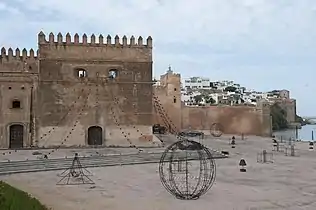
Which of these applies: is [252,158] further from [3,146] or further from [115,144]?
[3,146]

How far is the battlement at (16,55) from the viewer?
1035 inches

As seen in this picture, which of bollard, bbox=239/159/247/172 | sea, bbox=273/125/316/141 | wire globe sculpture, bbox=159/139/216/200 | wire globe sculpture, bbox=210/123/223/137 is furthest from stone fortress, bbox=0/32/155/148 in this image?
sea, bbox=273/125/316/141

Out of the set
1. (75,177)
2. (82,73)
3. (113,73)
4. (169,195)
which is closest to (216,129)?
(113,73)

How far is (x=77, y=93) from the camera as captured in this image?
26781 mm

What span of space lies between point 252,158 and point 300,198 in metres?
10.1

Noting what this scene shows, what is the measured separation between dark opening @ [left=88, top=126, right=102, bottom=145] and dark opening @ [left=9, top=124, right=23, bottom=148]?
3.77m

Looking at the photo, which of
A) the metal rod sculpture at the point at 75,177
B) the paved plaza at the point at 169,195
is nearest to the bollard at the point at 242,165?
the paved plaza at the point at 169,195

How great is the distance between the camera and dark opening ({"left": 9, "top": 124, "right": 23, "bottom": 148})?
26375 millimetres

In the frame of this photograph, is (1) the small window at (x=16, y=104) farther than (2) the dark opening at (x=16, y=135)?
Yes

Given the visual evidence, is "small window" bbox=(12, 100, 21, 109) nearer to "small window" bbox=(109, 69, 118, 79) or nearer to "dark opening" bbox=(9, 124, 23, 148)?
"dark opening" bbox=(9, 124, 23, 148)

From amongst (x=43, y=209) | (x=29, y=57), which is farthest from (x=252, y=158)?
(x=43, y=209)

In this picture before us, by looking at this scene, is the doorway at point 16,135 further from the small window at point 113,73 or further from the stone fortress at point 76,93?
the small window at point 113,73

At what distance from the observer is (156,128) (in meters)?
38.6

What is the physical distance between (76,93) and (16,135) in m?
4.01
